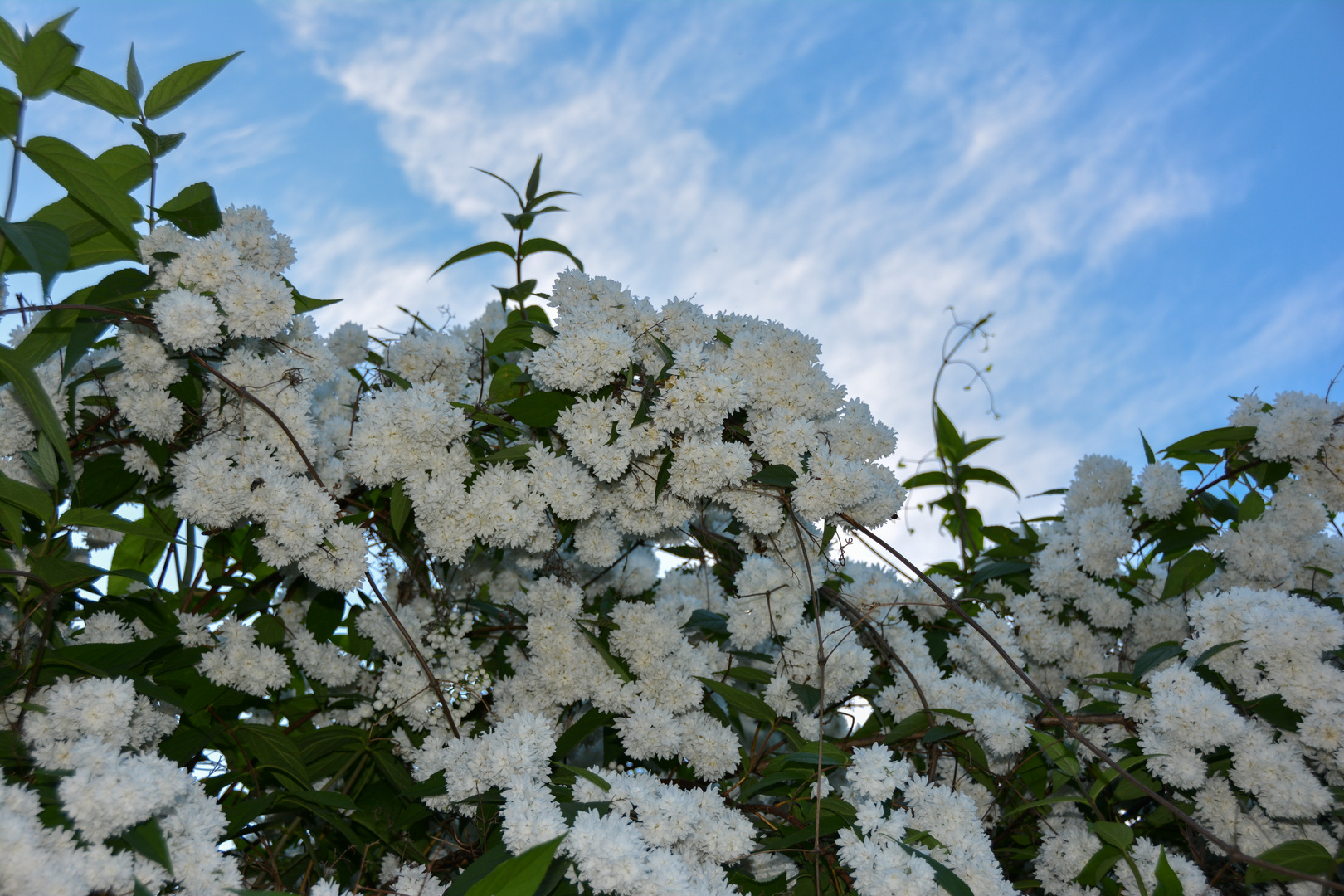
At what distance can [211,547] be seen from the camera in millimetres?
2580

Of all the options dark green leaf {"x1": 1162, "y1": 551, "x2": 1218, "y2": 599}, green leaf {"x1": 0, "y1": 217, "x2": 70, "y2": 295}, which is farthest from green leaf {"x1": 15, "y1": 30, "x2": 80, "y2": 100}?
dark green leaf {"x1": 1162, "y1": 551, "x2": 1218, "y2": 599}

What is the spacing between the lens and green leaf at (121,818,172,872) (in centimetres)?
122

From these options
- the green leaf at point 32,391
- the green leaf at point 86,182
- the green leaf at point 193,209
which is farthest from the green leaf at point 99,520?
the green leaf at point 193,209

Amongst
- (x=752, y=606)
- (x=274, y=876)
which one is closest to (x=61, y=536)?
(x=274, y=876)

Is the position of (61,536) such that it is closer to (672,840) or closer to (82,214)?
(82,214)

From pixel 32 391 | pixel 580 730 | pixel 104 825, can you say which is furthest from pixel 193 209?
pixel 580 730

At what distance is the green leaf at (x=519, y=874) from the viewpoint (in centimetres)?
124

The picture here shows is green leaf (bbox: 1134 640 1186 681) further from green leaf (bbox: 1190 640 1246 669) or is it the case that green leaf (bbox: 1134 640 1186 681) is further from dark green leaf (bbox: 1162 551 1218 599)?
dark green leaf (bbox: 1162 551 1218 599)

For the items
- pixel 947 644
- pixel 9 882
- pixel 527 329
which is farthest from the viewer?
pixel 947 644

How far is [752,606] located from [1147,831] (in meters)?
1.35

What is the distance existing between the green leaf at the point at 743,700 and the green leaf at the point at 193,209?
1.78 metres

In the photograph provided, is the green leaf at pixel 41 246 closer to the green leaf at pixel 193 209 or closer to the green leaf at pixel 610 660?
the green leaf at pixel 193 209

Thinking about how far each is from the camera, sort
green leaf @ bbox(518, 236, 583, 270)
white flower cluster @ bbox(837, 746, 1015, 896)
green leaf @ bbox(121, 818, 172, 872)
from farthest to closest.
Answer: green leaf @ bbox(518, 236, 583, 270), white flower cluster @ bbox(837, 746, 1015, 896), green leaf @ bbox(121, 818, 172, 872)

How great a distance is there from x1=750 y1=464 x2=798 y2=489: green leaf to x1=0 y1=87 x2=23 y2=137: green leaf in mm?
1817
